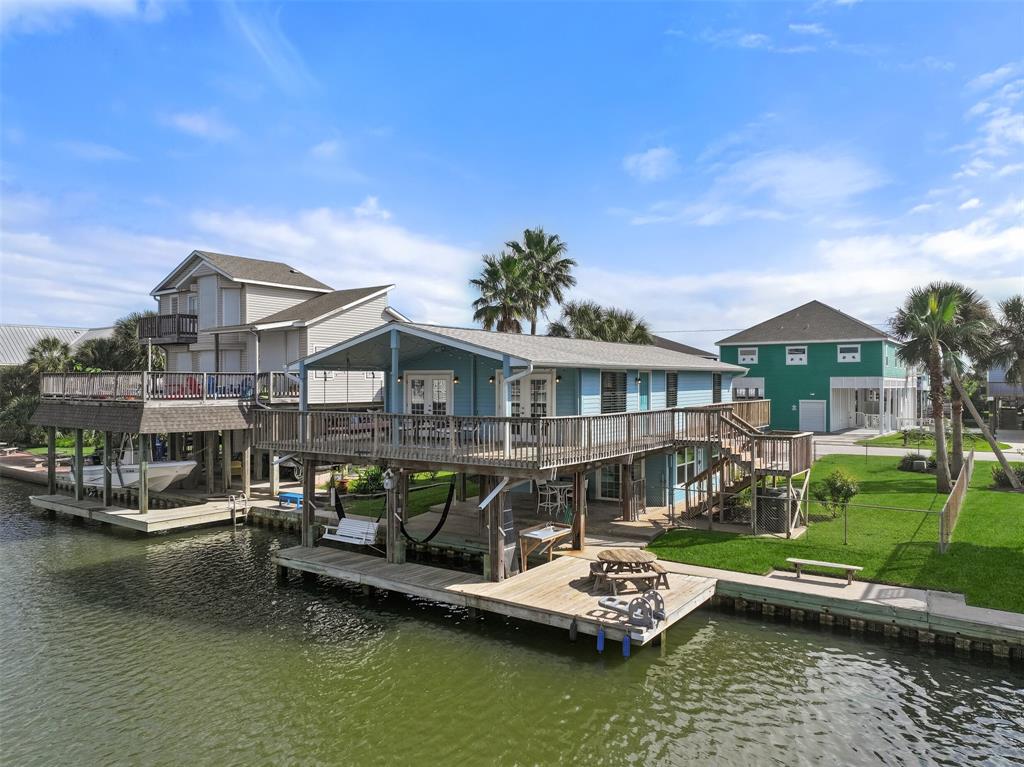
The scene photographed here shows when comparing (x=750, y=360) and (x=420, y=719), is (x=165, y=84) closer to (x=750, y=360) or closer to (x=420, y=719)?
(x=420, y=719)

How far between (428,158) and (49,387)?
18.7 m

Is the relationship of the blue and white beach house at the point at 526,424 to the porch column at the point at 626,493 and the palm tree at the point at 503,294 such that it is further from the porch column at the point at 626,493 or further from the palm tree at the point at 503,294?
the palm tree at the point at 503,294

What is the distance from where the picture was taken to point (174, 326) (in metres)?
30.8

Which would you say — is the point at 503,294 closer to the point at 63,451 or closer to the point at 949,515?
the point at 949,515

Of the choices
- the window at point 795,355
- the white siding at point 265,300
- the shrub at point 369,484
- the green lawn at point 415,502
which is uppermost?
the white siding at point 265,300

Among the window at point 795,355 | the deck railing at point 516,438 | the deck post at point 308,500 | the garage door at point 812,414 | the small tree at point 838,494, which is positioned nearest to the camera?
the deck railing at point 516,438

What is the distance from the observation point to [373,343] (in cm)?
1684

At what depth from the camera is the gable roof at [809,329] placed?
39.7 metres

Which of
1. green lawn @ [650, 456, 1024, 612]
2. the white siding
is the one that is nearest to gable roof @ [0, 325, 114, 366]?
the white siding

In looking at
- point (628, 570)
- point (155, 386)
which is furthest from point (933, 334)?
point (155, 386)

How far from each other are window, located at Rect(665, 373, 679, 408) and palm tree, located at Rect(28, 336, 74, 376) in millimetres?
40072

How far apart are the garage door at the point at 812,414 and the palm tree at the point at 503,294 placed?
20044 mm

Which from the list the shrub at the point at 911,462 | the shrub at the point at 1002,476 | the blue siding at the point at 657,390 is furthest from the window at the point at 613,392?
the shrub at the point at 1002,476

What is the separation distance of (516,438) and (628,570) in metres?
3.64
